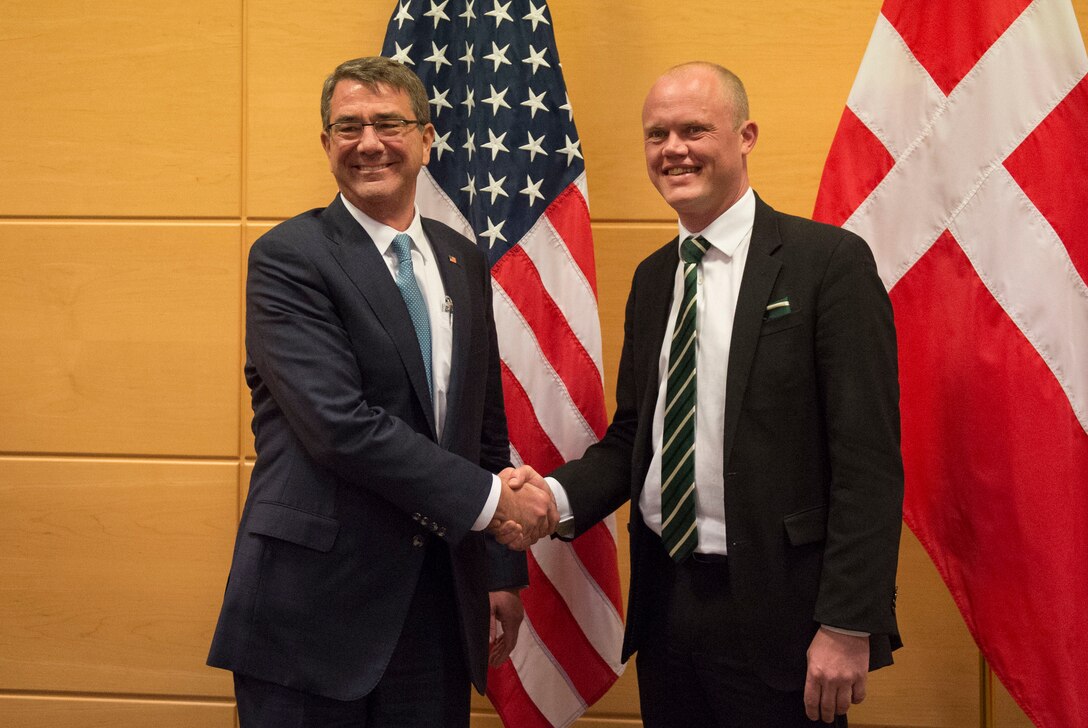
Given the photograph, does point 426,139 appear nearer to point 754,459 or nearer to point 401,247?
point 401,247

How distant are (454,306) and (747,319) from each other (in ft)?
1.84

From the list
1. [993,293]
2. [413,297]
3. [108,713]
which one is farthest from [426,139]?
[108,713]

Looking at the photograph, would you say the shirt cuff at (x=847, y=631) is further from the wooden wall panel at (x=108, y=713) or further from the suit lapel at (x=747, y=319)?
the wooden wall panel at (x=108, y=713)

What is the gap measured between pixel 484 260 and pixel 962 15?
117cm

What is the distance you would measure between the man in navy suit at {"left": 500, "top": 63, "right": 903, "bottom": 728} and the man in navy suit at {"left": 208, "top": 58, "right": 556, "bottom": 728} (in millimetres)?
324

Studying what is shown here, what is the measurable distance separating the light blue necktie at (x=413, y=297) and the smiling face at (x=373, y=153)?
84mm

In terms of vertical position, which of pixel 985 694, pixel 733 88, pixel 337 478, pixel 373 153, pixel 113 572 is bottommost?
pixel 985 694

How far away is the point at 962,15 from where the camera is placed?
2078 mm

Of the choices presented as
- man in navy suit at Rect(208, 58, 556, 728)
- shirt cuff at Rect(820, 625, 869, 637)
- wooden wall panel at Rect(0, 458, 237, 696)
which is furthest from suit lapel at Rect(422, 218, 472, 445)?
wooden wall panel at Rect(0, 458, 237, 696)

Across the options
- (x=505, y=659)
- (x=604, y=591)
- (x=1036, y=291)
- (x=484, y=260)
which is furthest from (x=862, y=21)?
(x=505, y=659)

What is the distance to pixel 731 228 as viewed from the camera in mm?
1864

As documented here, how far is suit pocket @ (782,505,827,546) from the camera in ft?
5.51

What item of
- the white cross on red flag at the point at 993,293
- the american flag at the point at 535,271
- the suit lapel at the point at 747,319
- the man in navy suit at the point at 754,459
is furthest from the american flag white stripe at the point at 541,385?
the white cross on red flag at the point at 993,293

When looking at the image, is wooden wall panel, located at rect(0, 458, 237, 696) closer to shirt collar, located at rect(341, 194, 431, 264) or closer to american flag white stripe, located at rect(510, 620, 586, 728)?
american flag white stripe, located at rect(510, 620, 586, 728)
